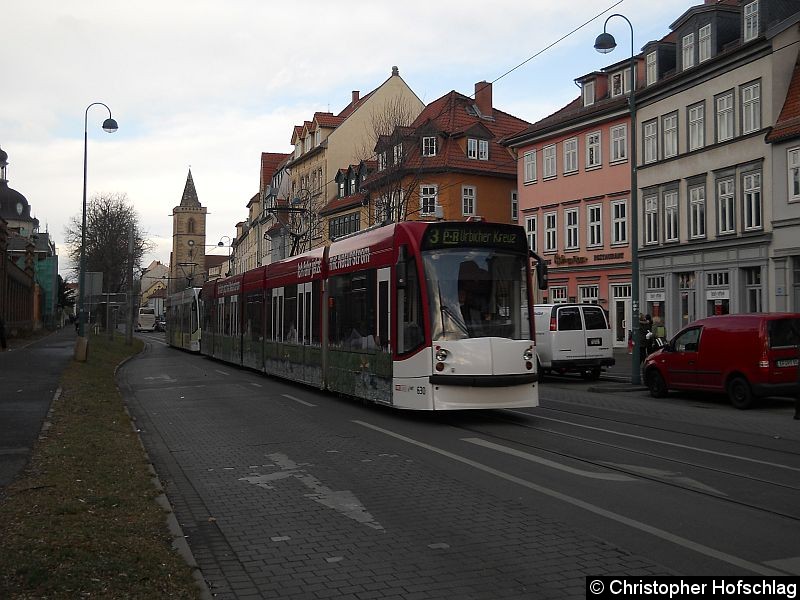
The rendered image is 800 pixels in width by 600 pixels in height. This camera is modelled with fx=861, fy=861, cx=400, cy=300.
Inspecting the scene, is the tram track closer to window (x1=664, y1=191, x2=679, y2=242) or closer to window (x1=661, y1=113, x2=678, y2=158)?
window (x1=664, y1=191, x2=679, y2=242)

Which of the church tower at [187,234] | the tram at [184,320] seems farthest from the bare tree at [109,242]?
the church tower at [187,234]

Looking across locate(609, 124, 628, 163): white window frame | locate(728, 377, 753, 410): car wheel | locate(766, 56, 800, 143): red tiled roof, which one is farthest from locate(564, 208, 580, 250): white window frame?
locate(728, 377, 753, 410): car wheel

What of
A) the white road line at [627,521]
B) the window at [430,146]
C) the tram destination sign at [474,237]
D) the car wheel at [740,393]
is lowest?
the white road line at [627,521]

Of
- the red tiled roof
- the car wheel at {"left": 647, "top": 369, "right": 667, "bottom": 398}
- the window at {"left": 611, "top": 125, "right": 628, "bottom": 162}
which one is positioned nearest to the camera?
the car wheel at {"left": 647, "top": 369, "right": 667, "bottom": 398}

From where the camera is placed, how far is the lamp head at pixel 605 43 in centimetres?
2265

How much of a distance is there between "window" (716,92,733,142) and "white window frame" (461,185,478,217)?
2107cm

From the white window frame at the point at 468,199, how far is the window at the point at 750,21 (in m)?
22.9

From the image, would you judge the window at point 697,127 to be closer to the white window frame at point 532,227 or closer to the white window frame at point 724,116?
the white window frame at point 724,116

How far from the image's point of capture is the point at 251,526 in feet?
24.1

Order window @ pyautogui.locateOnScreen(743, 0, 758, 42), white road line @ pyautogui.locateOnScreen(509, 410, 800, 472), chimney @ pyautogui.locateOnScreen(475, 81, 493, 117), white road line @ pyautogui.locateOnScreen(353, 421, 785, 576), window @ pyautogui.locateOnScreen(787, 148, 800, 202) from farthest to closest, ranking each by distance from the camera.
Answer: chimney @ pyautogui.locateOnScreen(475, 81, 493, 117), window @ pyautogui.locateOnScreen(743, 0, 758, 42), window @ pyautogui.locateOnScreen(787, 148, 800, 202), white road line @ pyautogui.locateOnScreen(509, 410, 800, 472), white road line @ pyautogui.locateOnScreen(353, 421, 785, 576)

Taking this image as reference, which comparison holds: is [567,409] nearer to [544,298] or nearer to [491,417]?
[491,417]

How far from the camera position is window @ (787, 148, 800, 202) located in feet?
95.5

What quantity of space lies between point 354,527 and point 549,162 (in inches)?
1566

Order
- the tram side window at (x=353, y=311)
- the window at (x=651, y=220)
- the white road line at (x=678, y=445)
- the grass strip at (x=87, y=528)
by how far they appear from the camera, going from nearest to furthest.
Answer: the grass strip at (x=87, y=528) < the white road line at (x=678, y=445) < the tram side window at (x=353, y=311) < the window at (x=651, y=220)
